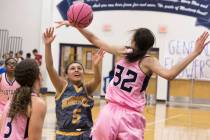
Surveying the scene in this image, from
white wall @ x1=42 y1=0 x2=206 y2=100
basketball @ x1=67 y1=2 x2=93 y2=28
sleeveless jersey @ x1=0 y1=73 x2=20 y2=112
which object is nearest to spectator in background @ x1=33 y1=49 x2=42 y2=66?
white wall @ x1=42 y1=0 x2=206 y2=100

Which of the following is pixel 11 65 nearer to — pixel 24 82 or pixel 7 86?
pixel 7 86

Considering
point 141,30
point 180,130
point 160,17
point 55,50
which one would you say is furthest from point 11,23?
point 141,30

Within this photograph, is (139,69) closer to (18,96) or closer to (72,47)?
(18,96)

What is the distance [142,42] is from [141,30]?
100mm

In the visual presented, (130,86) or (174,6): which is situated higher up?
(174,6)

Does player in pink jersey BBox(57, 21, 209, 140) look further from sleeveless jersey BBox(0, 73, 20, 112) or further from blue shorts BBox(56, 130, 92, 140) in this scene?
sleeveless jersey BBox(0, 73, 20, 112)

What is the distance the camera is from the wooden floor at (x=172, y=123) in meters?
10.4

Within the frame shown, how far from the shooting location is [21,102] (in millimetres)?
3355

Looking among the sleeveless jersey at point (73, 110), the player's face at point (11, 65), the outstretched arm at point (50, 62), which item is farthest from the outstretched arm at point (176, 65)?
the player's face at point (11, 65)

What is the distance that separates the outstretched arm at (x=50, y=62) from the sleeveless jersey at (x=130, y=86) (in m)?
0.70

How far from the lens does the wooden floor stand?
10367 millimetres

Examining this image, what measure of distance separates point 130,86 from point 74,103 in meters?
1.07

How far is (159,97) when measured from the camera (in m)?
19.9

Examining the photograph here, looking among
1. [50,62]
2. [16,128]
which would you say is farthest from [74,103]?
[16,128]
